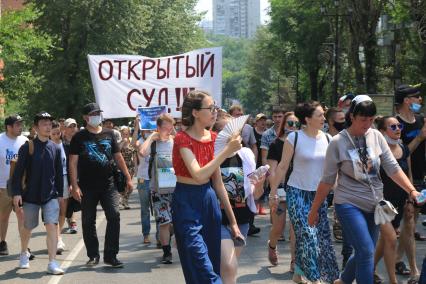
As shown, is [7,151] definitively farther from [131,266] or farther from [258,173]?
[258,173]

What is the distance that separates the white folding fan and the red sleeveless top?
0.29 feet

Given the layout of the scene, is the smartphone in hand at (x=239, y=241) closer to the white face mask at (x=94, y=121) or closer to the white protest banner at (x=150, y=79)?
the white face mask at (x=94, y=121)

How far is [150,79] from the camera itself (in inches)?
506

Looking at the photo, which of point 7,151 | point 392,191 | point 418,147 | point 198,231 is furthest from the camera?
point 7,151

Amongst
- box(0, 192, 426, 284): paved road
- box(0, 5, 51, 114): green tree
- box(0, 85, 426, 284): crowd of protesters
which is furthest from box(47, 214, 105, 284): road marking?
box(0, 5, 51, 114): green tree

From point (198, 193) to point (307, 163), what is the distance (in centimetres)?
247

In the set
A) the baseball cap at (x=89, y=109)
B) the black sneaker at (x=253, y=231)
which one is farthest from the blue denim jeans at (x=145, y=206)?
the baseball cap at (x=89, y=109)

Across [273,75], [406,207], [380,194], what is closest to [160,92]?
[406,207]

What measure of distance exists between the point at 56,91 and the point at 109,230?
3434 cm

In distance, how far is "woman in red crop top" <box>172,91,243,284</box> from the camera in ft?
19.2

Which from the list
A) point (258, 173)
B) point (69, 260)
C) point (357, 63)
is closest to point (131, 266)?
point (69, 260)

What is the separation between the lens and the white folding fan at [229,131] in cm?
600

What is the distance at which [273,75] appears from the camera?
105m

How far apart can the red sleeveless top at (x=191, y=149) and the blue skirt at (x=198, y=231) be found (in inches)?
4.7
